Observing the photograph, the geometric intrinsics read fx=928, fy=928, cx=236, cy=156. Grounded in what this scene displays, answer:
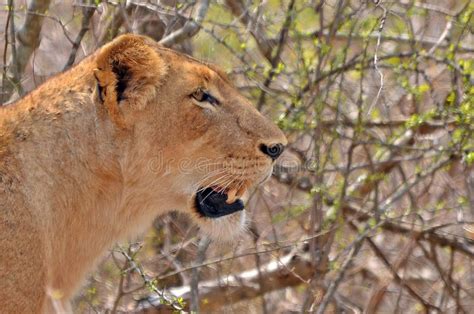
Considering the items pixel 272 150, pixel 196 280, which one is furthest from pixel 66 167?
pixel 196 280

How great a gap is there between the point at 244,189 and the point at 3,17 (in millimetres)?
5257

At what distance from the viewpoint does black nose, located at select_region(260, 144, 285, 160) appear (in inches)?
161

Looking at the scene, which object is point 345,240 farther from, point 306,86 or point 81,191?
point 81,191

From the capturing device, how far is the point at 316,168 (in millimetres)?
5500

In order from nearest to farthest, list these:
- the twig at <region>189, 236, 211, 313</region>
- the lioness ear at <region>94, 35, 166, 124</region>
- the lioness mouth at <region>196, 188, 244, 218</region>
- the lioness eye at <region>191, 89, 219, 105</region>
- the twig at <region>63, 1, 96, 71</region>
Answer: the lioness ear at <region>94, 35, 166, 124</region> < the lioness eye at <region>191, 89, 219, 105</region> < the lioness mouth at <region>196, 188, 244, 218</region> < the twig at <region>189, 236, 211, 313</region> < the twig at <region>63, 1, 96, 71</region>

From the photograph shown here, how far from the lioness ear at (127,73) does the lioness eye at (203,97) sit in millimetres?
179

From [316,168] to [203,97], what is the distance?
1606 mm

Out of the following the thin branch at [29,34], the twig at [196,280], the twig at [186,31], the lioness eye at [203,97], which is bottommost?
the twig at [196,280]

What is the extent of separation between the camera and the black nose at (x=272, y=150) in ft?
13.5

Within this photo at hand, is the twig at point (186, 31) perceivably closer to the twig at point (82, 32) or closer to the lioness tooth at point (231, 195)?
the twig at point (82, 32)

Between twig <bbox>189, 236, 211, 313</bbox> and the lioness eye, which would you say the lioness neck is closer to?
the lioness eye

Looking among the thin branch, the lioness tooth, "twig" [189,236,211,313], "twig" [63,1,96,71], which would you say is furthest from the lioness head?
the thin branch

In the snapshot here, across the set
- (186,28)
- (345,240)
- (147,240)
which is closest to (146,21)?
(186,28)

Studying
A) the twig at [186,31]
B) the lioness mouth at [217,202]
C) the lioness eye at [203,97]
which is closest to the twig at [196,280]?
the lioness mouth at [217,202]
